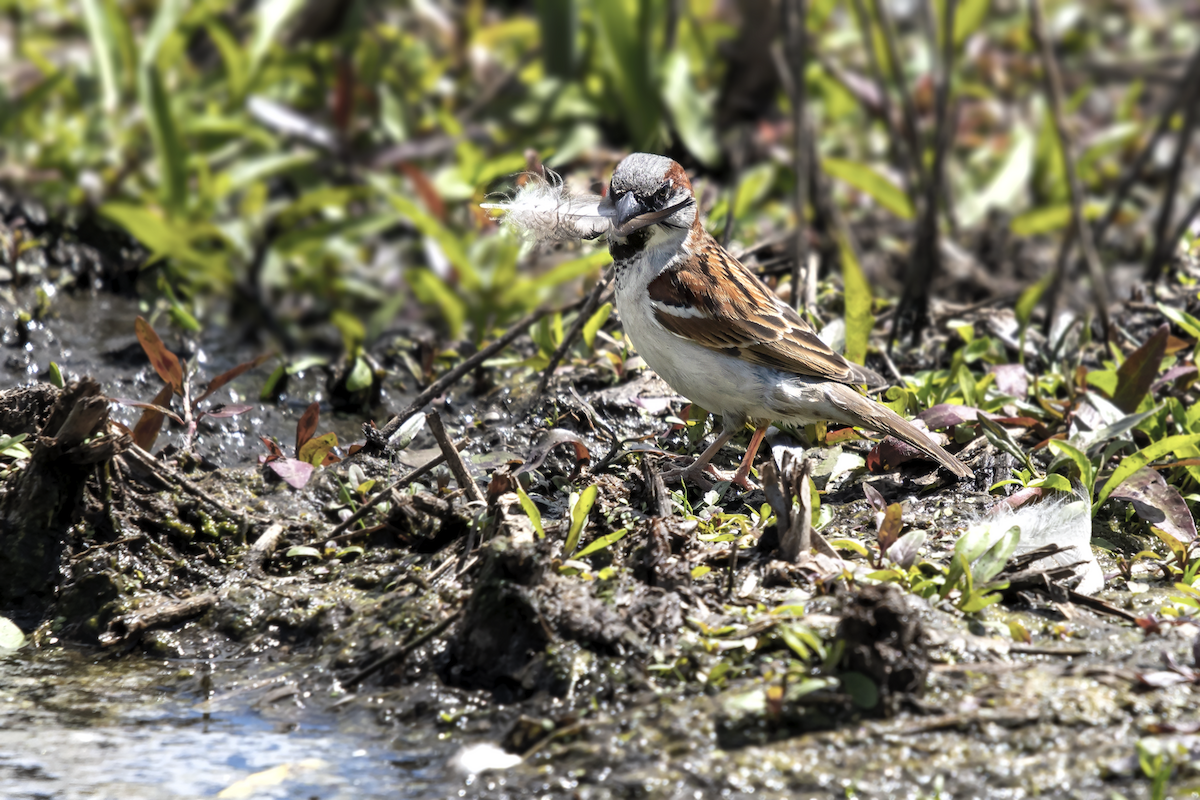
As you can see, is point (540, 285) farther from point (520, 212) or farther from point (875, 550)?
point (875, 550)

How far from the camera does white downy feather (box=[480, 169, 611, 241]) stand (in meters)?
4.37

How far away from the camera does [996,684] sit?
3.12 metres

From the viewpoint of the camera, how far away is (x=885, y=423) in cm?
422

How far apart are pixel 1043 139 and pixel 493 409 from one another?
4738mm

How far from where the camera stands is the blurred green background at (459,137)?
21.7 feet

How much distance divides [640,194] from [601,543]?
1.40 m

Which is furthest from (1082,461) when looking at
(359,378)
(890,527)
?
(359,378)

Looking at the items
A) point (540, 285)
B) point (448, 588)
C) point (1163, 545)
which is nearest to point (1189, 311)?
point (1163, 545)

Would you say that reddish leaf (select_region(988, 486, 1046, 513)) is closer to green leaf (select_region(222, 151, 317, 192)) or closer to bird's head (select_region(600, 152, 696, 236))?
bird's head (select_region(600, 152, 696, 236))

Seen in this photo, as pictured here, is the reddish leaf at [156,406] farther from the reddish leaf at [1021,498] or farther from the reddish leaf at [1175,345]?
the reddish leaf at [1175,345]

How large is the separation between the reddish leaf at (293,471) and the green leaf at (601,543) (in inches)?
44.9

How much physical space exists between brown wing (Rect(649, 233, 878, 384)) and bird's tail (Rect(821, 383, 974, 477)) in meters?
0.15

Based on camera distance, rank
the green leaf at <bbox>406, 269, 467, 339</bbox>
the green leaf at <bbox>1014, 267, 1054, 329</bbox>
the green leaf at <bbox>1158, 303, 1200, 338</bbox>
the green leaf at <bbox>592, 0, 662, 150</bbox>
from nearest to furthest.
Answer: the green leaf at <bbox>1158, 303, 1200, 338</bbox> → the green leaf at <bbox>1014, 267, 1054, 329</bbox> → the green leaf at <bbox>406, 269, 467, 339</bbox> → the green leaf at <bbox>592, 0, 662, 150</bbox>

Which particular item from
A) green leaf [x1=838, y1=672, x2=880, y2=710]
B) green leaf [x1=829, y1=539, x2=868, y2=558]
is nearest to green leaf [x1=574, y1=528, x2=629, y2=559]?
green leaf [x1=829, y1=539, x2=868, y2=558]
